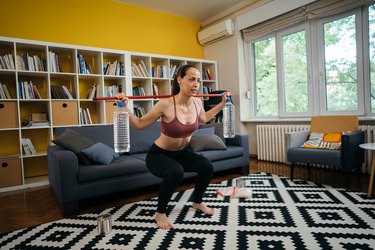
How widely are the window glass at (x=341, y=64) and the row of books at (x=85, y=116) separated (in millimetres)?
3421

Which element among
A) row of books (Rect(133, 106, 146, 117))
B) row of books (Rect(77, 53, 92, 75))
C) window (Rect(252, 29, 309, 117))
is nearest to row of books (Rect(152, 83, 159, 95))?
row of books (Rect(133, 106, 146, 117))

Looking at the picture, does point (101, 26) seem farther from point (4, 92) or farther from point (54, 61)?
point (4, 92)

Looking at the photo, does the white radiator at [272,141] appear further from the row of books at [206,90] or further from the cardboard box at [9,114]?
the cardboard box at [9,114]

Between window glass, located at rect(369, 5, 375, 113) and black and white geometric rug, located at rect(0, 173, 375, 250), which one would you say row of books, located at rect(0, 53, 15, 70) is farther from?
window glass, located at rect(369, 5, 375, 113)

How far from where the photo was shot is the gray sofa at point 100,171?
6.97ft

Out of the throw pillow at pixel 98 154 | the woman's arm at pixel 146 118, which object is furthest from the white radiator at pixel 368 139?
the throw pillow at pixel 98 154

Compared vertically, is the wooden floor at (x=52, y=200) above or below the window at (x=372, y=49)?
→ below

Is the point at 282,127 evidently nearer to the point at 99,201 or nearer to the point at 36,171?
the point at 99,201

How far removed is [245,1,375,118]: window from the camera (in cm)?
321

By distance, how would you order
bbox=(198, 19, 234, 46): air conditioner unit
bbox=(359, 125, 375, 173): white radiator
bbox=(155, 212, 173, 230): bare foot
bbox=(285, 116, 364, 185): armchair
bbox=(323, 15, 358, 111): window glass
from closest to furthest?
bbox=(155, 212, 173, 230): bare foot < bbox=(285, 116, 364, 185): armchair < bbox=(359, 125, 375, 173): white radiator < bbox=(323, 15, 358, 111): window glass < bbox=(198, 19, 234, 46): air conditioner unit

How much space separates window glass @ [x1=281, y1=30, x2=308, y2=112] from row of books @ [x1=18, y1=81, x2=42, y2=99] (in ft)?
12.0

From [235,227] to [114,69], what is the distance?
3.03m

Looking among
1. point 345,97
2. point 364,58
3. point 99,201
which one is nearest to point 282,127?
point 345,97

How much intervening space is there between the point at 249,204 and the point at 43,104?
315 cm
